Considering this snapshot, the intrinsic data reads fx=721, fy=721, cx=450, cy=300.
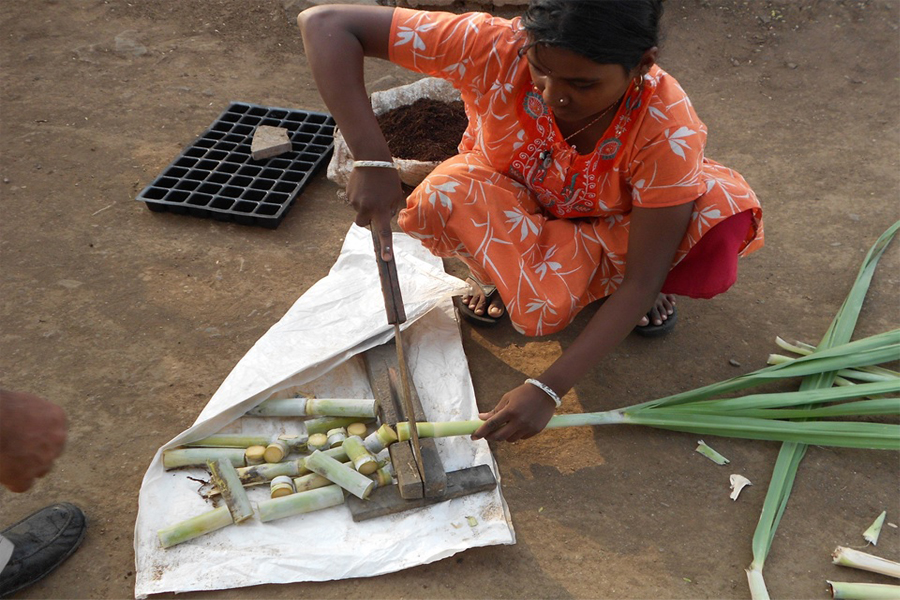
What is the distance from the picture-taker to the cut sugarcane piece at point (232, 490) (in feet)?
6.11

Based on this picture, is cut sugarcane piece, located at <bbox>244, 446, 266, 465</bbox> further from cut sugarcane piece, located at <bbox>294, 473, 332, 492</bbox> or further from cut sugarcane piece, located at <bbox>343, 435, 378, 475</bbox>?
cut sugarcane piece, located at <bbox>343, 435, 378, 475</bbox>

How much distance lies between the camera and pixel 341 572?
179cm

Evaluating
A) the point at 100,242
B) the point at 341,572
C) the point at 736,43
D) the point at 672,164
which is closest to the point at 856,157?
the point at 736,43

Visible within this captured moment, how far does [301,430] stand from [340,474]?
12.2 inches

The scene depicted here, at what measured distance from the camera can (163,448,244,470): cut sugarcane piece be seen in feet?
6.49

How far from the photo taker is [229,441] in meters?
2.06

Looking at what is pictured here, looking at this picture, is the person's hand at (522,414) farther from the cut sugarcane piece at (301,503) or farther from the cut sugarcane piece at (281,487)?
the cut sugarcane piece at (281,487)

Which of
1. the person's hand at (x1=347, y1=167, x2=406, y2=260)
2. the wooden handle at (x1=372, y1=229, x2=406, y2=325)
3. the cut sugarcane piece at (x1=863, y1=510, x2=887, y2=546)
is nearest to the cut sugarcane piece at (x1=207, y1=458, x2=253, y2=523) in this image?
the wooden handle at (x1=372, y1=229, x2=406, y2=325)

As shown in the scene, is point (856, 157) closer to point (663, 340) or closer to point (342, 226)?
point (663, 340)

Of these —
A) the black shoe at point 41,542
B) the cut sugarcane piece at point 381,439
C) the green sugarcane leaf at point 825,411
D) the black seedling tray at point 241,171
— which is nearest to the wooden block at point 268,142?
the black seedling tray at point 241,171

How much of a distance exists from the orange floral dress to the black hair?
0.33m

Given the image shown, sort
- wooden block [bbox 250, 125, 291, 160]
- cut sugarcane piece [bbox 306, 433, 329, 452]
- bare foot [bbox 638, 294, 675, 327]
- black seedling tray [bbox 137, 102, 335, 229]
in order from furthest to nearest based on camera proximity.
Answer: wooden block [bbox 250, 125, 291, 160] → black seedling tray [bbox 137, 102, 335, 229] → bare foot [bbox 638, 294, 675, 327] → cut sugarcane piece [bbox 306, 433, 329, 452]

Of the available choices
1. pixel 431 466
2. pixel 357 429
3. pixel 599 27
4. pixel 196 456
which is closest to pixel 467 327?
pixel 357 429

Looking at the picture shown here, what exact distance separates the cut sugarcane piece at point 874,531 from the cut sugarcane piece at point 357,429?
141 cm
